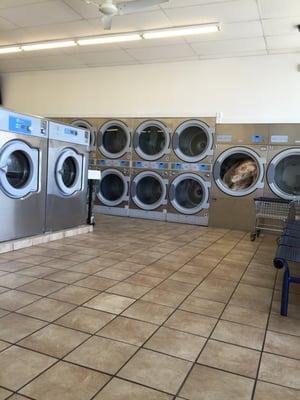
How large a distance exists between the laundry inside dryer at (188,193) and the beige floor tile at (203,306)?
3607 millimetres

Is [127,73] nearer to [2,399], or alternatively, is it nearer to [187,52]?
Answer: [187,52]

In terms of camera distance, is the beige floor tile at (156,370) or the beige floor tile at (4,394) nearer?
the beige floor tile at (4,394)

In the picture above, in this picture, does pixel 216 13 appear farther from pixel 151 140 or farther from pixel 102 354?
pixel 102 354

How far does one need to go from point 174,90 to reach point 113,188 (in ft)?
7.01

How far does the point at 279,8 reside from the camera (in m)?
3.93

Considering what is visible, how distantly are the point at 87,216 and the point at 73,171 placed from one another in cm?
75

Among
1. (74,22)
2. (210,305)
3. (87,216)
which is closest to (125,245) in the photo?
(87,216)

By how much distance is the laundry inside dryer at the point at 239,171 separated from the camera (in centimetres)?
549

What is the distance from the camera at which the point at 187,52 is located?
5.59m

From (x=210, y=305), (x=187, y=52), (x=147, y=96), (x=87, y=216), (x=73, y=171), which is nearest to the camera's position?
(x=210, y=305)

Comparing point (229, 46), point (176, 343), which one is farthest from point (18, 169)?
point (229, 46)

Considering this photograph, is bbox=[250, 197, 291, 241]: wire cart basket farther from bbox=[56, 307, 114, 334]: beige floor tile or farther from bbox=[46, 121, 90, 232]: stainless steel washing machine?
bbox=[56, 307, 114, 334]: beige floor tile

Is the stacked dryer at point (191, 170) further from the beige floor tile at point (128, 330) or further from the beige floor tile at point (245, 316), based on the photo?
the beige floor tile at point (128, 330)

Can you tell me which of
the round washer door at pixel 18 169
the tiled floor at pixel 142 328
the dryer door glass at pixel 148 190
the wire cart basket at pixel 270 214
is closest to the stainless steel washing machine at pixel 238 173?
the wire cart basket at pixel 270 214
